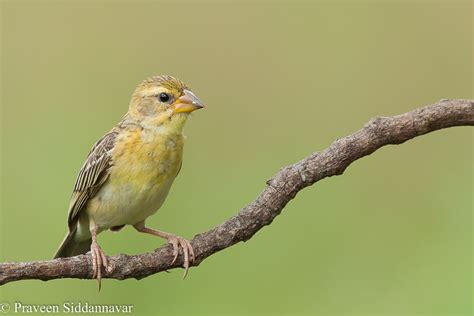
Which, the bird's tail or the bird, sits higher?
the bird

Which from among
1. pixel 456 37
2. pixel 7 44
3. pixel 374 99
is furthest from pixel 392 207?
pixel 7 44

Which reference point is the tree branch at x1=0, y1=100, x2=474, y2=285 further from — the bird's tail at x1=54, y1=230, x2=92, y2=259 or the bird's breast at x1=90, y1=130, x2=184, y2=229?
the bird's tail at x1=54, y1=230, x2=92, y2=259

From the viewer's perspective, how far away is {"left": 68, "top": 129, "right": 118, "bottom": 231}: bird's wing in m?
5.87

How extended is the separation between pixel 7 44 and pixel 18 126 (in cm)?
135

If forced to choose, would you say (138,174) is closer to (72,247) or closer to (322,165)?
(72,247)

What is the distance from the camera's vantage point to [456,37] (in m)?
11.0

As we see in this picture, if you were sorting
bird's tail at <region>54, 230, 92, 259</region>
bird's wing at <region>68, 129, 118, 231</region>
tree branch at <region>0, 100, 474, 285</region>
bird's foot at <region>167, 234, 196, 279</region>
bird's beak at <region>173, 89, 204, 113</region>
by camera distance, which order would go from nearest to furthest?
tree branch at <region>0, 100, 474, 285</region> < bird's foot at <region>167, 234, 196, 279</region> < bird's beak at <region>173, 89, 204, 113</region> < bird's wing at <region>68, 129, 118, 231</region> < bird's tail at <region>54, 230, 92, 259</region>

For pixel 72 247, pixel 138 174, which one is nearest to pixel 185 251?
pixel 138 174

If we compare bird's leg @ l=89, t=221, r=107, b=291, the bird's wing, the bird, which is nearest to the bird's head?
the bird

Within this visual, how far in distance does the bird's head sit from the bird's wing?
24cm

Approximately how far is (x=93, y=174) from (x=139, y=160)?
0.32 meters

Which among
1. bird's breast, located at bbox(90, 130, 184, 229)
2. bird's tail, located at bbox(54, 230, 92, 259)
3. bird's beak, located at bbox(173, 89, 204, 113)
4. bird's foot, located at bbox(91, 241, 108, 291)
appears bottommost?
bird's tail, located at bbox(54, 230, 92, 259)

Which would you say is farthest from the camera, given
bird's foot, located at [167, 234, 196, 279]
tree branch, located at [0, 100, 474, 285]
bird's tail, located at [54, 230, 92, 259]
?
bird's tail, located at [54, 230, 92, 259]

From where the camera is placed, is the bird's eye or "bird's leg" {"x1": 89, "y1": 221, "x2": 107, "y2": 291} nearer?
"bird's leg" {"x1": 89, "y1": 221, "x2": 107, "y2": 291}
